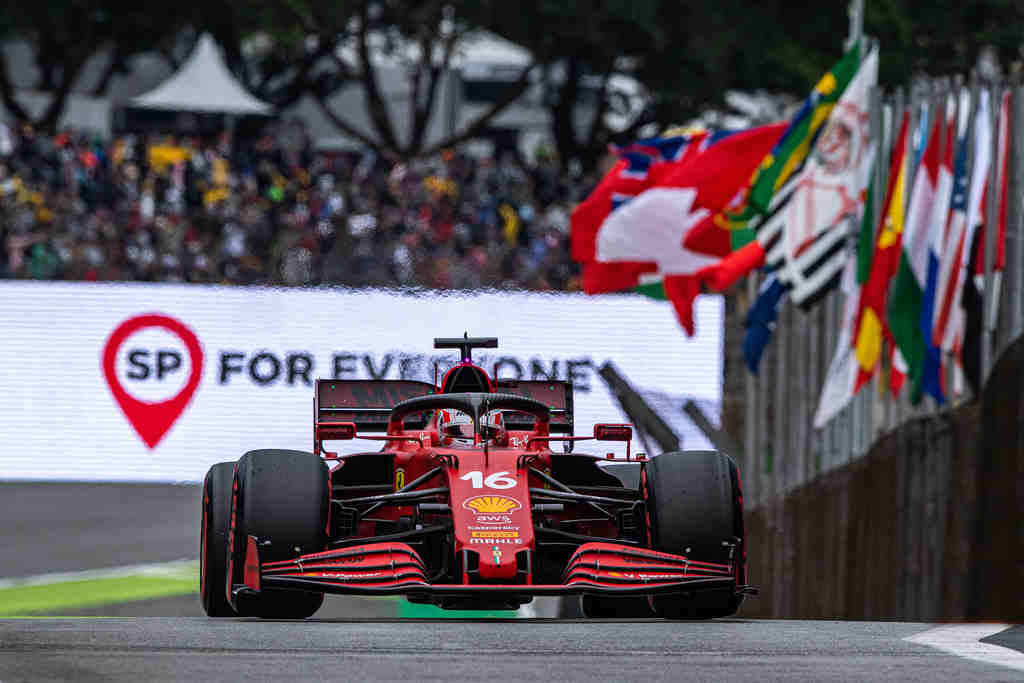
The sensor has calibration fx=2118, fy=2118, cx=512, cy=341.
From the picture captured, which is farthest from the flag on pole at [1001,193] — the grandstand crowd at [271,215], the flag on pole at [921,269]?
the grandstand crowd at [271,215]

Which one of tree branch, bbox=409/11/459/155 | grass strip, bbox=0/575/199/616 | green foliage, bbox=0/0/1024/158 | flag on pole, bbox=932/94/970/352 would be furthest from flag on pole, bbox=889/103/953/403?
tree branch, bbox=409/11/459/155

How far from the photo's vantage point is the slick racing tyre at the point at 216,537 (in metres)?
8.72

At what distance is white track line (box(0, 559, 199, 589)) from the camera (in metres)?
15.9

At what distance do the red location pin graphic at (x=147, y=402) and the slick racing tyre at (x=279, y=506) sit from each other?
44.0ft

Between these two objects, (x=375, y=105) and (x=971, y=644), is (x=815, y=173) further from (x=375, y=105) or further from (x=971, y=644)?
(x=375, y=105)

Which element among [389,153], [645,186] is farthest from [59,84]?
[645,186]

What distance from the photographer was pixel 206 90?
116 ft

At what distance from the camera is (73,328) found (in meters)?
21.9

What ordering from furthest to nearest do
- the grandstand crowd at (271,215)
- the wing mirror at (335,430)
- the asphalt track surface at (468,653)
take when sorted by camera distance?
the grandstand crowd at (271,215) → the wing mirror at (335,430) → the asphalt track surface at (468,653)

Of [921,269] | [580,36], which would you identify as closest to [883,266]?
[921,269]

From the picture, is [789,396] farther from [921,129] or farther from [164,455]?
[164,455]

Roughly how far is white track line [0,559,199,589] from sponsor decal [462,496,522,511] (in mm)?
8396

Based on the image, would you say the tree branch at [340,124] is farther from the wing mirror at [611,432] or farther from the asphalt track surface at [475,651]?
the asphalt track surface at [475,651]

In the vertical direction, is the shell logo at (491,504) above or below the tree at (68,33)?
below
